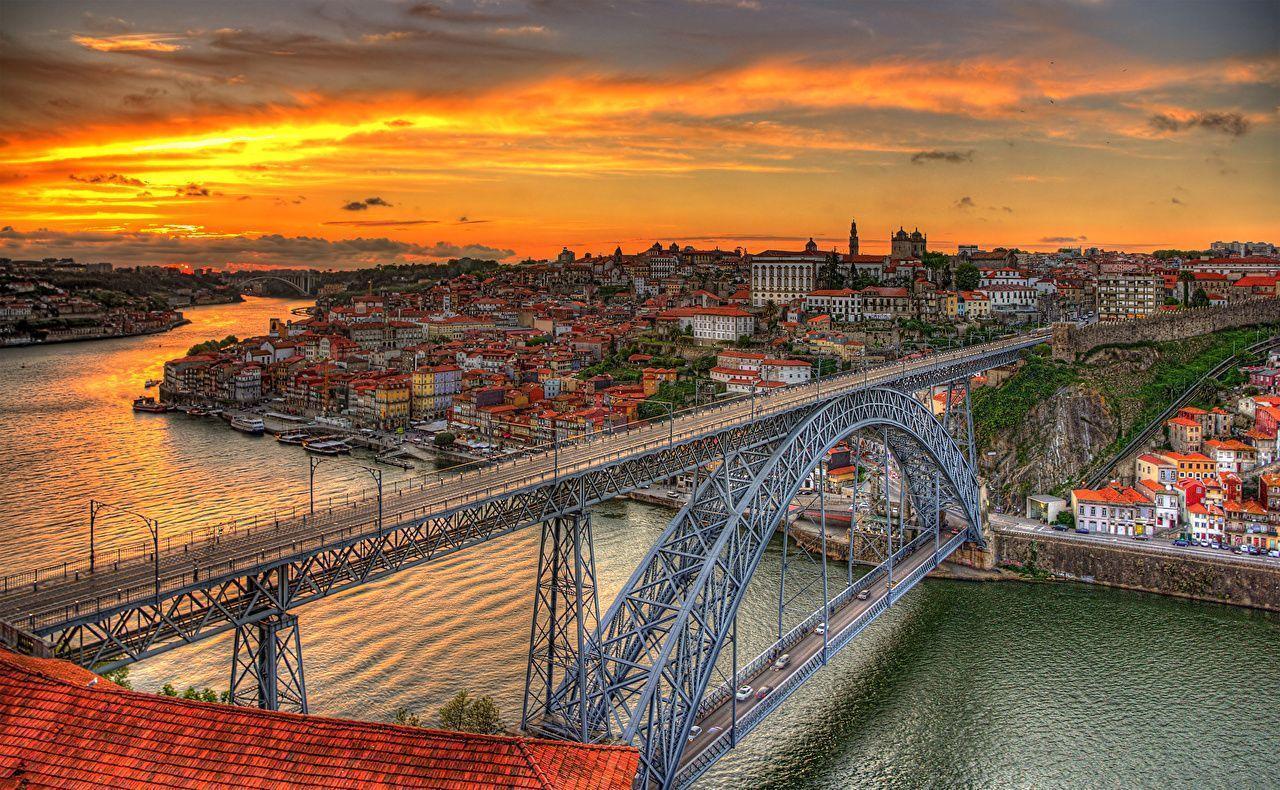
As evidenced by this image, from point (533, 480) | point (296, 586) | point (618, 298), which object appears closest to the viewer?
point (296, 586)

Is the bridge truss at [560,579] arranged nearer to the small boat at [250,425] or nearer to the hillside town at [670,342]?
the hillside town at [670,342]

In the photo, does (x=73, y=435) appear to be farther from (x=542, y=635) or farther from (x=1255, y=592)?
(x=1255, y=592)

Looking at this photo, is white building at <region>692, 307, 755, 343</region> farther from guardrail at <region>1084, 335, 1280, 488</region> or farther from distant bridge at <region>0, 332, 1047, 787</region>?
distant bridge at <region>0, 332, 1047, 787</region>

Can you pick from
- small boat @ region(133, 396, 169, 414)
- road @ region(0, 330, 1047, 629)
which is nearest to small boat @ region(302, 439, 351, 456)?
small boat @ region(133, 396, 169, 414)

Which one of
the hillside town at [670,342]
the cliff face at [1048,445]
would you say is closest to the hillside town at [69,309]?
the hillside town at [670,342]

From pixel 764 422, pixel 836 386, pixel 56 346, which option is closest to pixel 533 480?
pixel 764 422

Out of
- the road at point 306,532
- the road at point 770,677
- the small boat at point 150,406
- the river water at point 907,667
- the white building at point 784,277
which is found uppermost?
the white building at point 784,277
